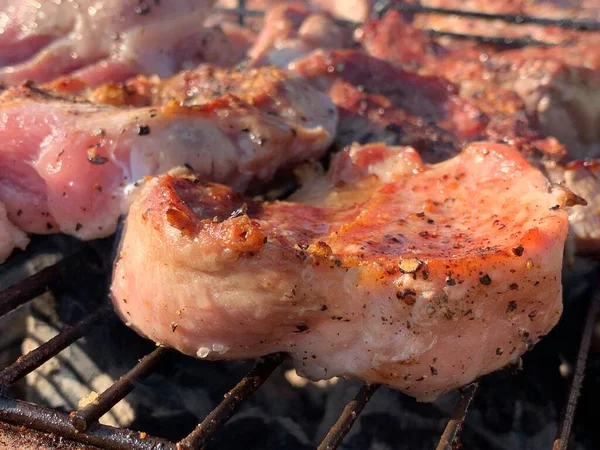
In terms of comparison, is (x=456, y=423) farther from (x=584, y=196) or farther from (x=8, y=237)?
(x=8, y=237)

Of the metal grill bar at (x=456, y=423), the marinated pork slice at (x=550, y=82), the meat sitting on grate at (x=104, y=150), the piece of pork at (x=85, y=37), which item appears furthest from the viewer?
the marinated pork slice at (x=550, y=82)

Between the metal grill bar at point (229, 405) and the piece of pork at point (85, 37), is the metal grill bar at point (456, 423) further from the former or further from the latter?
the piece of pork at point (85, 37)

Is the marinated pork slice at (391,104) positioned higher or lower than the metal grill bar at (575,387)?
higher

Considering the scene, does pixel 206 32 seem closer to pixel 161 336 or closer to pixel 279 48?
pixel 279 48

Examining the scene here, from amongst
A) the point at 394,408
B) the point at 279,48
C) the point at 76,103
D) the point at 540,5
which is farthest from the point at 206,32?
the point at 540,5

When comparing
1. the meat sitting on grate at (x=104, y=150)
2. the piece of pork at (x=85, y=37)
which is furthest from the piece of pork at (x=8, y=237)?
the piece of pork at (x=85, y=37)

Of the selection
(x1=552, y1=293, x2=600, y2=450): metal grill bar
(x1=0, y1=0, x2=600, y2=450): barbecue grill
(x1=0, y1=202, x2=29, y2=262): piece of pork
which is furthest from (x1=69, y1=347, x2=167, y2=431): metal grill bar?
(x1=552, y1=293, x2=600, y2=450): metal grill bar

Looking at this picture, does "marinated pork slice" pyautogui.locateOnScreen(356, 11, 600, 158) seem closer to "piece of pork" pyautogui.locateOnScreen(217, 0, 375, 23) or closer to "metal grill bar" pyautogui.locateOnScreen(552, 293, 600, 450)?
"metal grill bar" pyautogui.locateOnScreen(552, 293, 600, 450)
